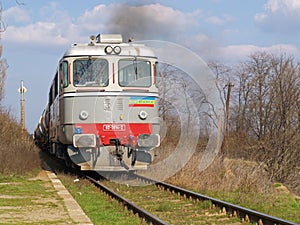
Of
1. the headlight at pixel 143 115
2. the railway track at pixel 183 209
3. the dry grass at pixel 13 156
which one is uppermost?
the headlight at pixel 143 115

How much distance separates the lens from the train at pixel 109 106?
14852 mm

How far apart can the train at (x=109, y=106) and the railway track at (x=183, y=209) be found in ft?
4.86

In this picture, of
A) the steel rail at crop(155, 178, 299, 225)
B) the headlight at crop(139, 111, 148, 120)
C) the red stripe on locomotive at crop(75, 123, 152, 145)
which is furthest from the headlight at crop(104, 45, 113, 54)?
the steel rail at crop(155, 178, 299, 225)

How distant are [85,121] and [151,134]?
6.01 ft

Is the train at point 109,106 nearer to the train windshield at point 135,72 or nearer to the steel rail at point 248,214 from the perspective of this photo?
the train windshield at point 135,72

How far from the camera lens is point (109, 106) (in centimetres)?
1498

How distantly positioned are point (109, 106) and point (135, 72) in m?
1.23

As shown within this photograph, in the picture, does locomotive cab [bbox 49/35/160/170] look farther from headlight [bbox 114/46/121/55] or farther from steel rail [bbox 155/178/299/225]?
steel rail [bbox 155/178/299/225]

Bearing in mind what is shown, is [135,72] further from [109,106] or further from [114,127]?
[114,127]

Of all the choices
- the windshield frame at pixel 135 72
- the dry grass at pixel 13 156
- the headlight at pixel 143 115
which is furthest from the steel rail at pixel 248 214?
the dry grass at pixel 13 156

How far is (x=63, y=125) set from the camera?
15.2 metres

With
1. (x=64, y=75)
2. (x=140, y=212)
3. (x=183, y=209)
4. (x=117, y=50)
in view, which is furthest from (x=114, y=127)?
(x=140, y=212)

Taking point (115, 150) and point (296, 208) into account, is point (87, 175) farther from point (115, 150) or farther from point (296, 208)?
point (296, 208)

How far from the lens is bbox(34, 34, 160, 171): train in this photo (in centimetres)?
1485
